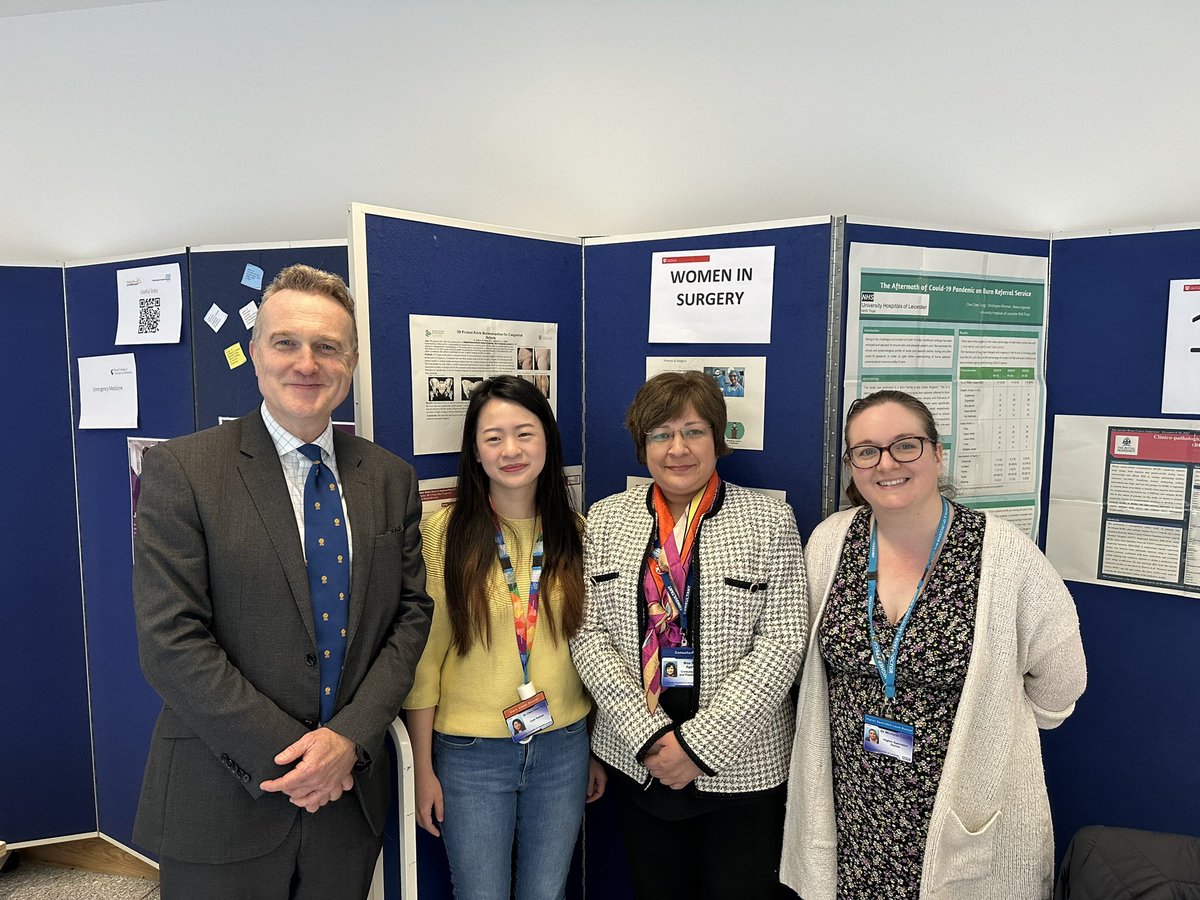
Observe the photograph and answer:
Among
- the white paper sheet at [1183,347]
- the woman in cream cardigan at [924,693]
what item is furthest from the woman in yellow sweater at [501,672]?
the white paper sheet at [1183,347]

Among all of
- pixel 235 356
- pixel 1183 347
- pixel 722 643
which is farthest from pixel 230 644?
pixel 1183 347

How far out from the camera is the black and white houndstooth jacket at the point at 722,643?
171 cm

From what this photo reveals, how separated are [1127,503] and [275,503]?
7.55 ft

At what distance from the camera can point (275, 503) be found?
4.79 ft

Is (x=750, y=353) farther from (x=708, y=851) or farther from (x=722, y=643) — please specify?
(x=708, y=851)

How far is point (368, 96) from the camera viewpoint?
10.2 ft

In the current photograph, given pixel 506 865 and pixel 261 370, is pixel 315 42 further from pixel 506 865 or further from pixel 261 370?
pixel 506 865

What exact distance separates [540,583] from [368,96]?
7.66 feet

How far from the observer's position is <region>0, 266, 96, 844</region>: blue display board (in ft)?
9.24

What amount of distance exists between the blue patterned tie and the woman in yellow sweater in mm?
332

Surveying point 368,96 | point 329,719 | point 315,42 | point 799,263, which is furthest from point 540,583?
point 315,42

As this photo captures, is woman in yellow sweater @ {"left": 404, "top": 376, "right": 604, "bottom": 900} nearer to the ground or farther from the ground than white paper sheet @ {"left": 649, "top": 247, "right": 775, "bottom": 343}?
nearer to the ground

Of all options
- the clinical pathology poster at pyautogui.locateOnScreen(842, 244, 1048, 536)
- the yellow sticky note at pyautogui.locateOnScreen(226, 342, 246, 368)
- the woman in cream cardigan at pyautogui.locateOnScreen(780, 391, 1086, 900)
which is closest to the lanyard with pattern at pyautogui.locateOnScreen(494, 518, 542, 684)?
the woman in cream cardigan at pyautogui.locateOnScreen(780, 391, 1086, 900)

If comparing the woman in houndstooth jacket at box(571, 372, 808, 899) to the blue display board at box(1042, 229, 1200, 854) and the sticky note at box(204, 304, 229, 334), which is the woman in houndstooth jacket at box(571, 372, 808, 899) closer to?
the blue display board at box(1042, 229, 1200, 854)
